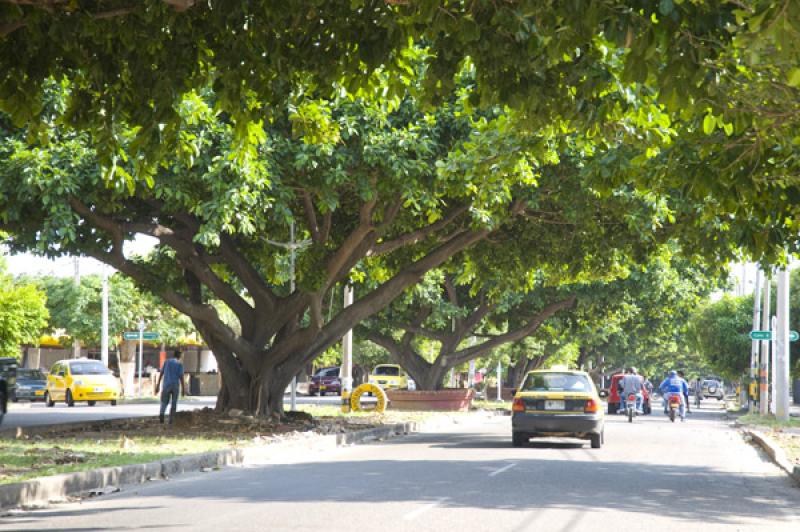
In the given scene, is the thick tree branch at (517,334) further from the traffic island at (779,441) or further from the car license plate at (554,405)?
the car license plate at (554,405)

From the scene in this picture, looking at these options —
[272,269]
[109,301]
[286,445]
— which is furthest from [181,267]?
[109,301]

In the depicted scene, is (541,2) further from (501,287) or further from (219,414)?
(501,287)

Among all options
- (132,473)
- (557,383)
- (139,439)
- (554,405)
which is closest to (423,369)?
(557,383)

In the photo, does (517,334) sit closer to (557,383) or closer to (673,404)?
(673,404)

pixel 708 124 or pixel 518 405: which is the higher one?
pixel 708 124

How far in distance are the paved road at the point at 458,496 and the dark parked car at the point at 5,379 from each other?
8.87 m

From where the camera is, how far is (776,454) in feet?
62.0

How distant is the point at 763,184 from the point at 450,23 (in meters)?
4.39

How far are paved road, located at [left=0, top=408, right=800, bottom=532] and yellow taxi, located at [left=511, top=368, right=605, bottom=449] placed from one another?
82 centimetres

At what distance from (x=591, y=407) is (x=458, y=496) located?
28.4 ft

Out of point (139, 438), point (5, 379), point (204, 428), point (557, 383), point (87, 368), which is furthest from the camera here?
point (87, 368)

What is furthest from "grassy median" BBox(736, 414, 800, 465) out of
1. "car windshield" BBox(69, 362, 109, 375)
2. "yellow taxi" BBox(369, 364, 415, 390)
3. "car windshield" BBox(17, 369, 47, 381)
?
"car windshield" BBox(17, 369, 47, 381)

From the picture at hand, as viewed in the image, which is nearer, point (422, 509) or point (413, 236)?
point (422, 509)

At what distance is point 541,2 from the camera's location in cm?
793
